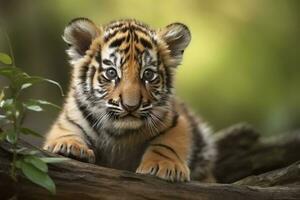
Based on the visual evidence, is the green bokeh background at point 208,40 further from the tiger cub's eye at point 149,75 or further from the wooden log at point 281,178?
the tiger cub's eye at point 149,75

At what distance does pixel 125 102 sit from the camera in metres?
3.64

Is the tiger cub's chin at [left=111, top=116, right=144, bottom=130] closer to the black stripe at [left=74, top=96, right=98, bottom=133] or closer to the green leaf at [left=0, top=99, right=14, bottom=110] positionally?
the black stripe at [left=74, top=96, right=98, bottom=133]

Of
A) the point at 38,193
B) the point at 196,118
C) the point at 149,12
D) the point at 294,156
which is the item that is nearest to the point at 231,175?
the point at 294,156

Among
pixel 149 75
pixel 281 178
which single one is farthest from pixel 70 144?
pixel 281 178

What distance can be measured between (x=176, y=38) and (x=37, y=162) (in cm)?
140

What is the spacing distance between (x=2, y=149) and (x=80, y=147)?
2.14 feet

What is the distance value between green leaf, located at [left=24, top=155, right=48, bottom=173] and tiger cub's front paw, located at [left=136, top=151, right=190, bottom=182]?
0.71m

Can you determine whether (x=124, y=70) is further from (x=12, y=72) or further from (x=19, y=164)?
(x=19, y=164)

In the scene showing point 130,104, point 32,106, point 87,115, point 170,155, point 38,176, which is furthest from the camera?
point 87,115

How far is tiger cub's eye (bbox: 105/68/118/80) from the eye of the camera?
12.5ft

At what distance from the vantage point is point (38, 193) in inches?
126

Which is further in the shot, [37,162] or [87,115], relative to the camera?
[87,115]

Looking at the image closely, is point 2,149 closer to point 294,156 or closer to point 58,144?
point 58,144

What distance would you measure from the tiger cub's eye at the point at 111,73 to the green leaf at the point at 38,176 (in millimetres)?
897
